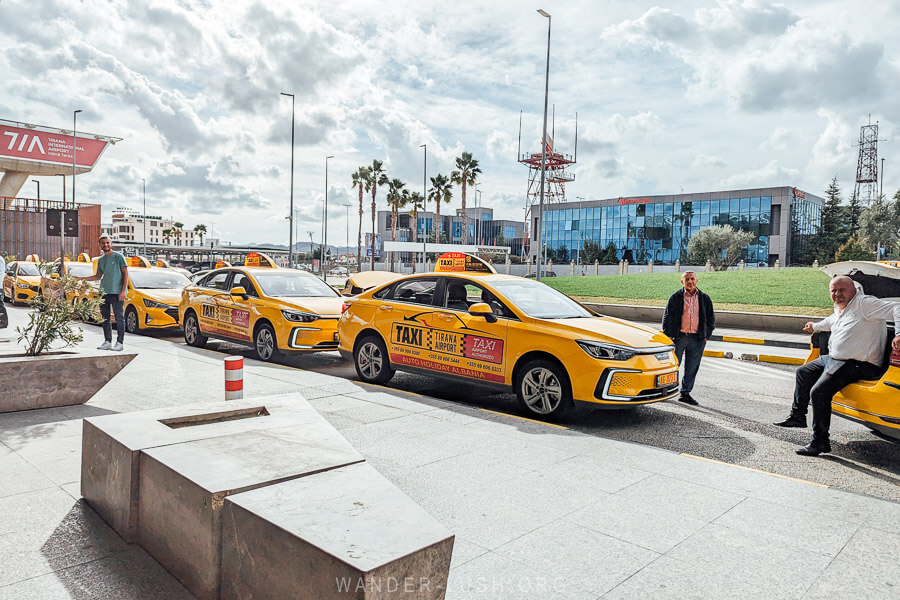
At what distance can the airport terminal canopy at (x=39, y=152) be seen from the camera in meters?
43.8

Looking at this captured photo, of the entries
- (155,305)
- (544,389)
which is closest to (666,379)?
(544,389)

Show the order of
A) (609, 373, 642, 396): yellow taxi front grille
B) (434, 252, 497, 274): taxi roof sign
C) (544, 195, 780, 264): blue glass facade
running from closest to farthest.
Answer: (609, 373, 642, 396): yellow taxi front grille → (434, 252, 497, 274): taxi roof sign → (544, 195, 780, 264): blue glass facade

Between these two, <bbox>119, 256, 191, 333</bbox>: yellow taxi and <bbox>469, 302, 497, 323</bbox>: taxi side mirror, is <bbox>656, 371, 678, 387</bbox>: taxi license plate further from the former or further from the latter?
<bbox>119, 256, 191, 333</bbox>: yellow taxi

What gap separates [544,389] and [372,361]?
278 centimetres

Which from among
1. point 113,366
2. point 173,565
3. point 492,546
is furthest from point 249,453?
point 113,366

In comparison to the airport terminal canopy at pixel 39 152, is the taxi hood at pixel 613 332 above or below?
below

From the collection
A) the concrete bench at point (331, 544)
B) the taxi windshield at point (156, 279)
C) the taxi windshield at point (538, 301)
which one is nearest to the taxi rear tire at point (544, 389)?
the taxi windshield at point (538, 301)

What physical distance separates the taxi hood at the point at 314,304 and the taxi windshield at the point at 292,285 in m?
0.26

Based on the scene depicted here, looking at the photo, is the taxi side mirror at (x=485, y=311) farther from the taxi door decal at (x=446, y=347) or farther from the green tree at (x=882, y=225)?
the green tree at (x=882, y=225)

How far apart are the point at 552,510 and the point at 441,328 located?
3.92m

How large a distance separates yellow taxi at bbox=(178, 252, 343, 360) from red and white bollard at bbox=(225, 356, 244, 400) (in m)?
4.79

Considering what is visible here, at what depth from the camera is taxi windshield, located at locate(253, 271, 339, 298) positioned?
11094 mm

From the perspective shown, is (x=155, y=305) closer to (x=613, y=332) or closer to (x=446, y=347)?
(x=446, y=347)

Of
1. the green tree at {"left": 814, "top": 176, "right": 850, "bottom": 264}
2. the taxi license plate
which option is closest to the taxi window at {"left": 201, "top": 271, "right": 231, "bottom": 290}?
the taxi license plate
